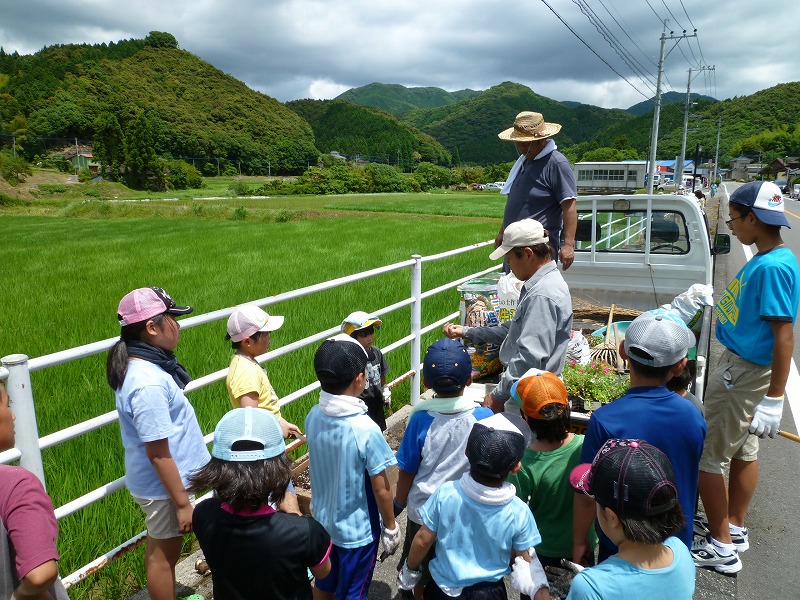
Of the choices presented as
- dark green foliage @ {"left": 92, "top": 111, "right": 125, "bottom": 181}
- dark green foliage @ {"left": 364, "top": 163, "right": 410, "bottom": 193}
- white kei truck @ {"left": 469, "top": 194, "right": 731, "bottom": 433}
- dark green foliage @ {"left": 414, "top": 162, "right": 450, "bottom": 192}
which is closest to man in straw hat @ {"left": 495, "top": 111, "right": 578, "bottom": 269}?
white kei truck @ {"left": 469, "top": 194, "right": 731, "bottom": 433}

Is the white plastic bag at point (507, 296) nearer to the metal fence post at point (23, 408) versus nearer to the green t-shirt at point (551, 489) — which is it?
the green t-shirt at point (551, 489)

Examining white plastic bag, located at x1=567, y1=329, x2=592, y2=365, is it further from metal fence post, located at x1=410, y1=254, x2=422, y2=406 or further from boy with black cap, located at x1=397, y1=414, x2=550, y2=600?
boy with black cap, located at x1=397, y1=414, x2=550, y2=600

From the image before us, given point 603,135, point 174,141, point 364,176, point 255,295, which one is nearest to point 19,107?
point 174,141

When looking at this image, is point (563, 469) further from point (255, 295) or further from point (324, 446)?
point (255, 295)

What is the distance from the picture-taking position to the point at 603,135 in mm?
126625

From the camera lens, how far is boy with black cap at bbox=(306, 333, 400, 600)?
84.5 inches

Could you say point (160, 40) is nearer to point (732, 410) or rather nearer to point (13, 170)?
point (13, 170)

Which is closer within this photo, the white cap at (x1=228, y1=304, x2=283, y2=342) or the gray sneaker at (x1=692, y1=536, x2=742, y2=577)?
the white cap at (x1=228, y1=304, x2=283, y2=342)

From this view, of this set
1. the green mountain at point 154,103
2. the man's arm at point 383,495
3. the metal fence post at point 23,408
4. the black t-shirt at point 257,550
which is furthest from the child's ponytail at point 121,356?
the green mountain at point 154,103

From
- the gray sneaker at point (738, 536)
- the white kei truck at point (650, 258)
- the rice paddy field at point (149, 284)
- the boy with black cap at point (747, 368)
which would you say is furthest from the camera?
the white kei truck at point (650, 258)

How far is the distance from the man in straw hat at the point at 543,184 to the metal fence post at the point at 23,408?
287cm

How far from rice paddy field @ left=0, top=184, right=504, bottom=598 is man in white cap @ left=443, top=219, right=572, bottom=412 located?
78.6 inches

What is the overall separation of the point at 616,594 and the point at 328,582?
123cm

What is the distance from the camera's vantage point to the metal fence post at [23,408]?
1922 mm
